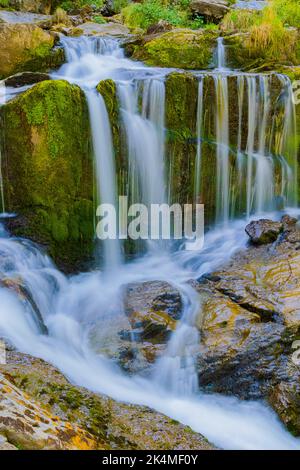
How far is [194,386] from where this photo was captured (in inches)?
166

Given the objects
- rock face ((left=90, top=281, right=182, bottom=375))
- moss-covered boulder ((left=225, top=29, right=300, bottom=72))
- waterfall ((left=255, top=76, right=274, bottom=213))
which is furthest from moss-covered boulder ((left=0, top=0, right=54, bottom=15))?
rock face ((left=90, top=281, right=182, bottom=375))

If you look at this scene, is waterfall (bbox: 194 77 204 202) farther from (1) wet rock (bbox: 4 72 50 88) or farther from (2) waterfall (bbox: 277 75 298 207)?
(1) wet rock (bbox: 4 72 50 88)

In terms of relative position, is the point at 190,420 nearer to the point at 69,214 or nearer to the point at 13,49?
the point at 69,214

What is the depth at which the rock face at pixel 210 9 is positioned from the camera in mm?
Result: 13484

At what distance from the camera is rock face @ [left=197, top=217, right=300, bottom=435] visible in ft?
13.4

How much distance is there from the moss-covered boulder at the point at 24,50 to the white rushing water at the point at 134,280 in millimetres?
440


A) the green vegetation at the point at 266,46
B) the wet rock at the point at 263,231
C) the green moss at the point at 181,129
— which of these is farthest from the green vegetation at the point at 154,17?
the wet rock at the point at 263,231

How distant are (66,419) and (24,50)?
23.8 feet

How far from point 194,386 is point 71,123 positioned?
Result: 4.28 m

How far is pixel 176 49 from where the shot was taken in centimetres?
905

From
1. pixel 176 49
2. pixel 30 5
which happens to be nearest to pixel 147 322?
pixel 176 49

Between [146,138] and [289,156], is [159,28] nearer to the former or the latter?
[146,138]

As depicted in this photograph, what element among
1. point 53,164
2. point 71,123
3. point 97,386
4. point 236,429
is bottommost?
point 236,429
